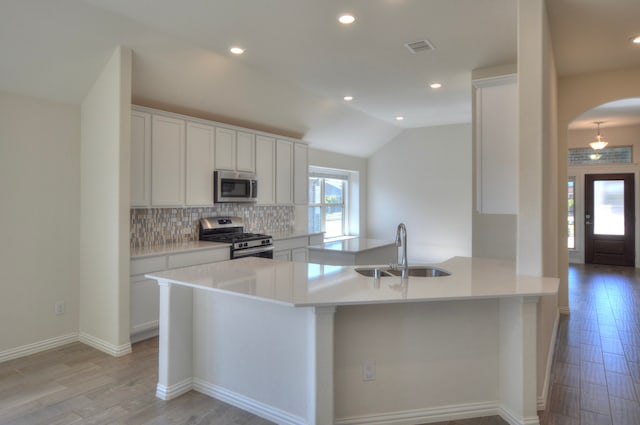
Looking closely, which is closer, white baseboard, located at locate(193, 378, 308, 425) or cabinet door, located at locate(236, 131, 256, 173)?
white baseboard, located at locate(193, 378, 308, 425)

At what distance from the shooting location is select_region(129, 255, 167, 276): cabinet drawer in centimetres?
353

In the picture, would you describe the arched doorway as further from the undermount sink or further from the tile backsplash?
the undermount sink

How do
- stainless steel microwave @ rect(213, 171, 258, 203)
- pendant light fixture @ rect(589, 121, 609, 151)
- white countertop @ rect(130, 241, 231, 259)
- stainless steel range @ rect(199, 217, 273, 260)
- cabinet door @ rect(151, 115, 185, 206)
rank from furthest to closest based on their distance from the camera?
1. pendant light fixture @ rect(589, 121, 609, 151)
2. stainless steel microwave @ rect(213, 171, 258, 203)
3. stainless steel range @ rect(199, 217, 273, 260)
4. cabinet door @ rect(151, 115, 185, 206)
5. white countertop @ rect(130, 241, 231, 259)

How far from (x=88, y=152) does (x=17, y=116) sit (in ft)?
1.90

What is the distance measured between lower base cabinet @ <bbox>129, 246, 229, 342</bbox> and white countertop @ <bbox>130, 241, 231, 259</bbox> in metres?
0.04

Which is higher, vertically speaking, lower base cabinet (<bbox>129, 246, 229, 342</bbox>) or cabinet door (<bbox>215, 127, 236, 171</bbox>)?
cabinet door (<bbox>215, 127, 236, 171</bbox>)

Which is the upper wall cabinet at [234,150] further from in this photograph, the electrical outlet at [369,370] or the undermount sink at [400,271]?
the electrical outlet at [369,370]

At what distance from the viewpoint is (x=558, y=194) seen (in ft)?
15.0

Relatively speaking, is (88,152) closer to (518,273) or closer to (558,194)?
(518,273)

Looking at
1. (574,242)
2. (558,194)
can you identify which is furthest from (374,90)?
(574,242)

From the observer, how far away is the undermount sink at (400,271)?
2791 mm

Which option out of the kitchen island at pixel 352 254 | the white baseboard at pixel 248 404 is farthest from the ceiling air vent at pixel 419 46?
the white baseboard at pixel 248 404

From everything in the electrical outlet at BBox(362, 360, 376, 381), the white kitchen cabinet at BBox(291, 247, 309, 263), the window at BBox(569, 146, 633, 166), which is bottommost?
the electrical outlet at BBox(362, 360, 376, 381)

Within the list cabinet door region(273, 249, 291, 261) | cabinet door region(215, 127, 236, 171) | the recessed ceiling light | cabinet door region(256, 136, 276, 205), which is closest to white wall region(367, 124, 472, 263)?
cabinet door region(273, 249, 291, 261)
